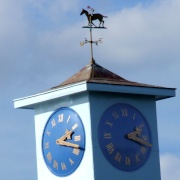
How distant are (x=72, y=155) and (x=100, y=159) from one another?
31.2 inches

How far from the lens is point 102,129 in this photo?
3556 cm

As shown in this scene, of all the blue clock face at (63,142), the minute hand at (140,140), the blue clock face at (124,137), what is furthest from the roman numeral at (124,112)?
the blue clock face at (63,142)

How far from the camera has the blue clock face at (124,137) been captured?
35.5 m

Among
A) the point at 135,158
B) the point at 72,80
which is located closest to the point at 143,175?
the point at 135,158

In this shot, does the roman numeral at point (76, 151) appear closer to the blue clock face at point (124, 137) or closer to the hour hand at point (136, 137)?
the blue clock face at point (124, 137)

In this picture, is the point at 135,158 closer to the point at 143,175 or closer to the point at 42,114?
the point at 143,175

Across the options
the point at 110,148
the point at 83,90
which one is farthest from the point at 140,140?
the point at 83,90

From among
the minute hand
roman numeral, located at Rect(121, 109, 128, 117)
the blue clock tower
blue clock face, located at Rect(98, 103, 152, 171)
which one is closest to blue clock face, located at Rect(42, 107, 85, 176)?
the blue clock tower

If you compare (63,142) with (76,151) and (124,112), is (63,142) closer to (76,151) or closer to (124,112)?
(76,151)

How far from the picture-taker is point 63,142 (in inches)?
1411

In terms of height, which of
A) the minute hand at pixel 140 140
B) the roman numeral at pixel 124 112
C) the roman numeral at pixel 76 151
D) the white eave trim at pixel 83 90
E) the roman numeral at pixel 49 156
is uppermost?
the white eave trim at pixel 83 90

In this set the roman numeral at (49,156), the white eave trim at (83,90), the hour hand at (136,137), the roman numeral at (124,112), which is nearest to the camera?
the white eave trim at (83,90)

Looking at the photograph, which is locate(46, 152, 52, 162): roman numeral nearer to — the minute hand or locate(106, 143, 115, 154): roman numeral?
locate(106, 143, 115, 154): roman numeral

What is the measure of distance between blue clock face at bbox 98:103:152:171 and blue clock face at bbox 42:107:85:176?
23.2 inches
